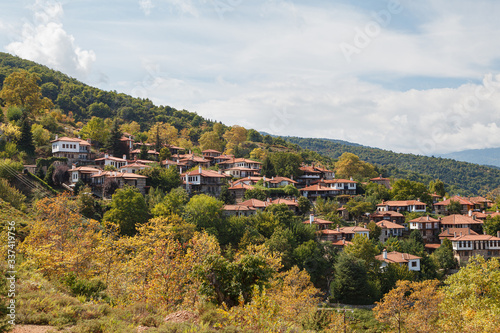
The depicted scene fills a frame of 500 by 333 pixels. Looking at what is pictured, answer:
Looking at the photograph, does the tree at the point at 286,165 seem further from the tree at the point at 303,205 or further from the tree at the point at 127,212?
the tree at the point at 127,212

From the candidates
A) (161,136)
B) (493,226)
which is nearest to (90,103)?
(161,136)

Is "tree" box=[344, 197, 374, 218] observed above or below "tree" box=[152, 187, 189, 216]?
below

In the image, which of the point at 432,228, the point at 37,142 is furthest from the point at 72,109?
the point at 432,228

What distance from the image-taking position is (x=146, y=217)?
4584 centimetres

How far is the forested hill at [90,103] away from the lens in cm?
10625

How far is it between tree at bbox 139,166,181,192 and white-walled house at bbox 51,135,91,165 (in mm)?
11537

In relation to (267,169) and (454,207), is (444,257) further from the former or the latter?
(267,169)

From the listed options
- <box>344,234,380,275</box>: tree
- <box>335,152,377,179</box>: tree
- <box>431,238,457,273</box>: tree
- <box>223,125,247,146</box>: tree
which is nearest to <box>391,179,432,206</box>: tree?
<box>335,152,377,179</box>: tree

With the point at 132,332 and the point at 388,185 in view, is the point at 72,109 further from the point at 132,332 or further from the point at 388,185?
the point at 132,332

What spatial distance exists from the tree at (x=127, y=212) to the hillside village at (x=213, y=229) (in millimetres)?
143

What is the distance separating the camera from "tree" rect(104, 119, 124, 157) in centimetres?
6644

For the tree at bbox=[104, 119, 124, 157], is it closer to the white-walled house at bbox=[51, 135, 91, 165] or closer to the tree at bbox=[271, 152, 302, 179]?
the white-walled house at bbox=[51, 135, 91, 165]

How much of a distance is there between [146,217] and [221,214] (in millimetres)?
9149

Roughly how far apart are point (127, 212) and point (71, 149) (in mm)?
21461
